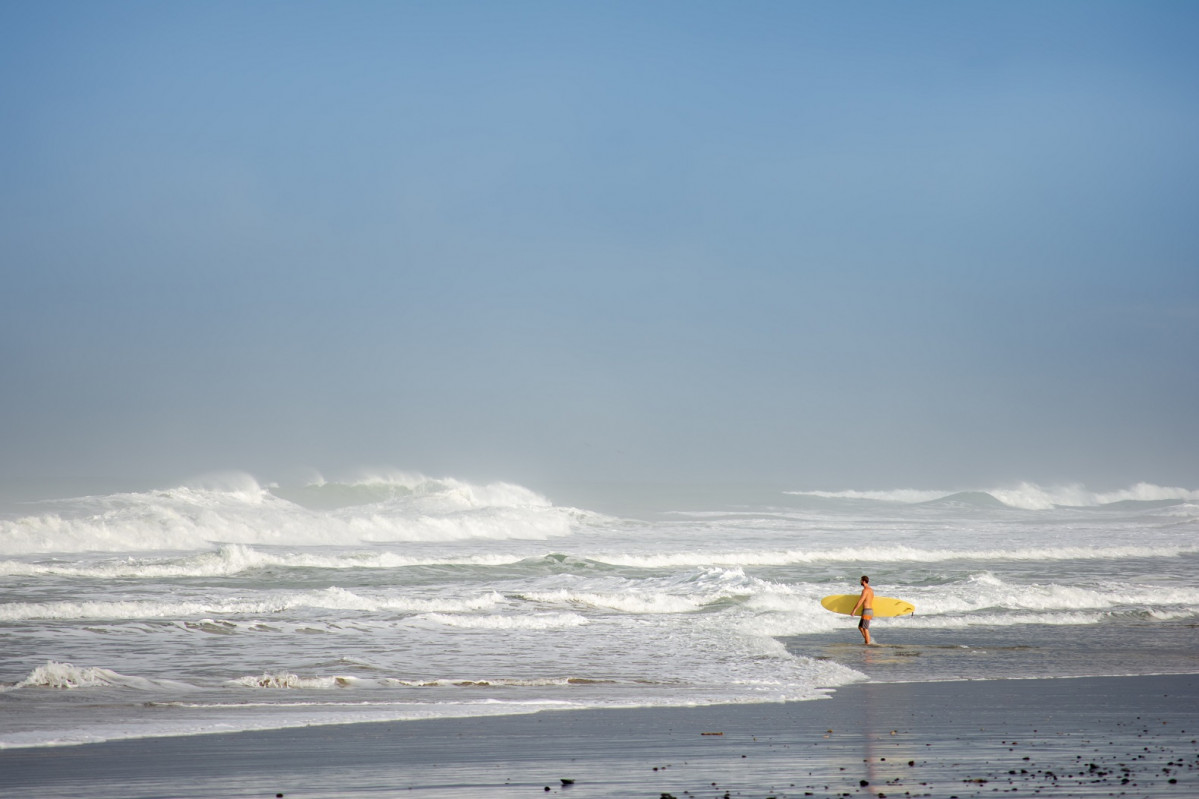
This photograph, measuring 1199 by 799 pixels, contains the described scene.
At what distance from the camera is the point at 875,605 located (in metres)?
21.2

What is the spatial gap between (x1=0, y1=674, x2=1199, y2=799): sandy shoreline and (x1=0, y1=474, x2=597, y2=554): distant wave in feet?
103

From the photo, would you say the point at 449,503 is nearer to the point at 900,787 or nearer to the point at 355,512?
the point at 355,512

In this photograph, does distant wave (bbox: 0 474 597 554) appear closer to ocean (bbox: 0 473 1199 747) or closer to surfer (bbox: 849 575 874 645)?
ocean (bbox: 0 473 1199 747)

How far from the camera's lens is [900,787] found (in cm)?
723

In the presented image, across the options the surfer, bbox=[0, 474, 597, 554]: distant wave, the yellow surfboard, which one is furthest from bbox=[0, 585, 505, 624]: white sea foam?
bbox=[0, 474, 597, 554]: distant wave

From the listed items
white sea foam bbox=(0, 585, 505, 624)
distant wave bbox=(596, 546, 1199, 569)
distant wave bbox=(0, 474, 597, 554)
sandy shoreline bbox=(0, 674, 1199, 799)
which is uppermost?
distant wave bbox=(0, 474, 597, 554)

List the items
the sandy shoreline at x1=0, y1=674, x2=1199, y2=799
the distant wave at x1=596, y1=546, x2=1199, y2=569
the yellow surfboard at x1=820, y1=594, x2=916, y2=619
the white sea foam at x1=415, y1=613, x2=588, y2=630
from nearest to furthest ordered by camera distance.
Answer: the sandy shoreline at x1=0, y1=674, x2=1199, y2=799 < the white sea foam at x1=415, y1=613, x2=588, y2=630 < the yellow surfboard at x1=820, y1=594, x2=916, y2=619 < the distant wave at x1=596, y1=546, x2=1199, y2=569

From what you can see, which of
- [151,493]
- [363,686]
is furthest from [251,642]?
[151,493]

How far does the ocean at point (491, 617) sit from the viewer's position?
40.9 ft

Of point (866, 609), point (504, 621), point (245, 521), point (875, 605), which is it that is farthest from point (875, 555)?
point (245, 521)

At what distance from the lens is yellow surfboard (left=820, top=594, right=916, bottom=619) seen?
20875 mm

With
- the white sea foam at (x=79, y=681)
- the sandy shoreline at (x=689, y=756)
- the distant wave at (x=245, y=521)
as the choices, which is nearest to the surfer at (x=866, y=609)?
the sandy shoreline at (x=689, y=756)

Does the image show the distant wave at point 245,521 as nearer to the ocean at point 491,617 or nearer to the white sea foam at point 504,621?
the ocean at point 491,617

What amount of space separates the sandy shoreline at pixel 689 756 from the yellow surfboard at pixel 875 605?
29.4 feet
